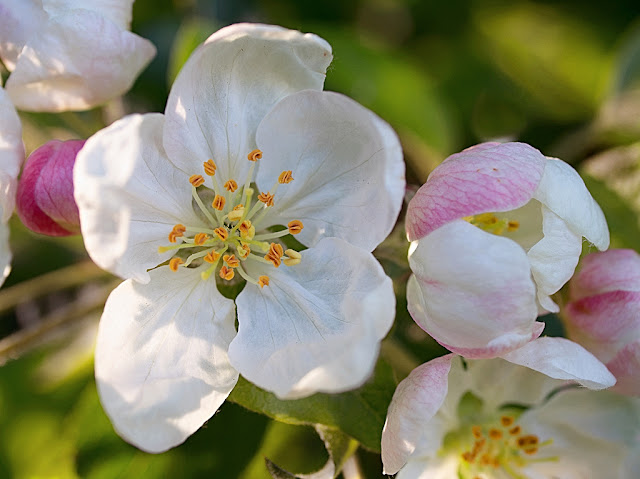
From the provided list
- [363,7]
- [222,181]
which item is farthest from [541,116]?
[222,181]

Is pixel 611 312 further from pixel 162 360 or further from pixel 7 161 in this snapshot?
pixel 7 161

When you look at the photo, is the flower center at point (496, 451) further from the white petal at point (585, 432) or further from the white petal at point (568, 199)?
the white petal at point (568, 199)

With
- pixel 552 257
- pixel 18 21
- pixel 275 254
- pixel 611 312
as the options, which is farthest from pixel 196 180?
pixel 611 312

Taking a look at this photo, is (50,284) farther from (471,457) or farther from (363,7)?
(363,7)

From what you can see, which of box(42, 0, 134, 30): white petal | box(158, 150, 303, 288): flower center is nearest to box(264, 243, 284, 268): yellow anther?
box(158, 150, 303, 288): flower center

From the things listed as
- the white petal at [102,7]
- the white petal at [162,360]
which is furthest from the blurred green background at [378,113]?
the white petal at [102,7]

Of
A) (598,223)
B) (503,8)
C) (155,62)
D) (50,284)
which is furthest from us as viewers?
(503,8)
